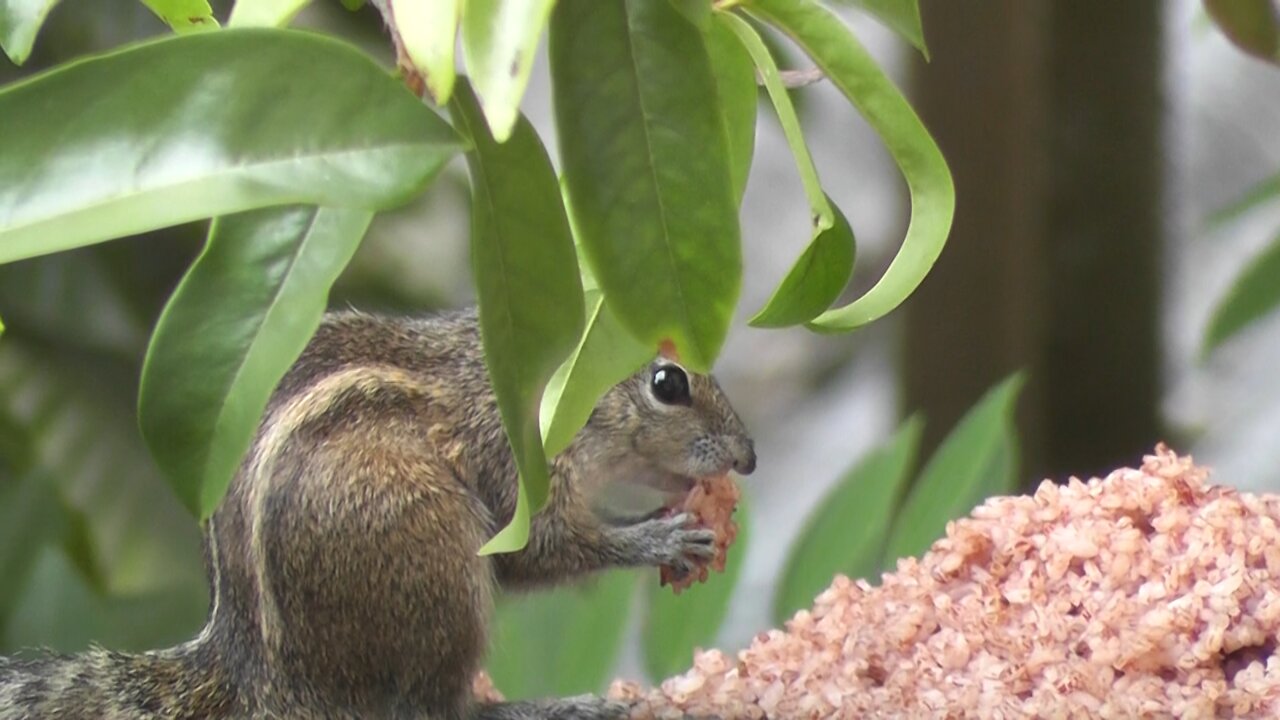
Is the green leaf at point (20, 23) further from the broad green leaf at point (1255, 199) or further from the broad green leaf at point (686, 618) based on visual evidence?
the broad green leaf at point (1255, 199)

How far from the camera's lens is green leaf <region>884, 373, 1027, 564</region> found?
1301 mm

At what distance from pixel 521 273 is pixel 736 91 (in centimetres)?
15

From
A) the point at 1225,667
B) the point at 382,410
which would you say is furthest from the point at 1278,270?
the point at 382,410

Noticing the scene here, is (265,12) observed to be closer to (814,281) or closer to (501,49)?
(501,49)

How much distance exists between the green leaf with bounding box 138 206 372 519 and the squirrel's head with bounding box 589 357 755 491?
65cm

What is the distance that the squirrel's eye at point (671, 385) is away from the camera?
1.11 m

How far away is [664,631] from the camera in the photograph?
1283 millimetres

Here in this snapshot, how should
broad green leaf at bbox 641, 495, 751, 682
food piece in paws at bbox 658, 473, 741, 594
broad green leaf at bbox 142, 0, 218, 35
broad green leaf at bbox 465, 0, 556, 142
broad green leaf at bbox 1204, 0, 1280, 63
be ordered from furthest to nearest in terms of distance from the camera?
broad green leaf at bbox 641, 495, 751, 682 < food piece in paws at bbox 658, 473, 741, 594 < broad green leaf at bbox 1204, 0, 1280, 63 < broad green leaf at bbox 142, 0, 218, 35 < broad green leaf at bbox 465, 0, 556, 142

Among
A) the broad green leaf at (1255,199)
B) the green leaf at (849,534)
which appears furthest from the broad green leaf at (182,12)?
the broad green leaf at (1255,199)

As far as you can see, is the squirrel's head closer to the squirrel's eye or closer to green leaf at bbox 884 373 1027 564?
the squirrel's eye

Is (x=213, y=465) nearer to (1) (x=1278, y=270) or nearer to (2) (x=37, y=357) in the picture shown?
(1) (x=1278, y=270)

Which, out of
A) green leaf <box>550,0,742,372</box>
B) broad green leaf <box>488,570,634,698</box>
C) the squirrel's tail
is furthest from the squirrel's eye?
green leaf <box>550,0,742,372</box>

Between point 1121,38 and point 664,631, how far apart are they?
1.56m

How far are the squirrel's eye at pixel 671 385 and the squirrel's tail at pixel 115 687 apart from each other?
373 millimetres
